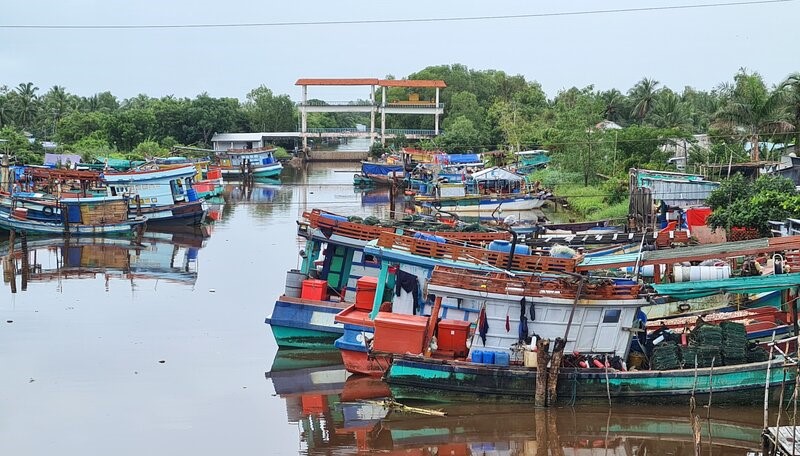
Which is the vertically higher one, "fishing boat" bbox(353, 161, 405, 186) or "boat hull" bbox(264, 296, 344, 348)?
"fishing boat" bbox(353, 161, 405, 186)

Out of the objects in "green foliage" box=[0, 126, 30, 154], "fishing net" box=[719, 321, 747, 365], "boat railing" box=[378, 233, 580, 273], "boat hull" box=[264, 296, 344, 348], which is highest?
"green foliage" box=[0, 126, 30, 154]

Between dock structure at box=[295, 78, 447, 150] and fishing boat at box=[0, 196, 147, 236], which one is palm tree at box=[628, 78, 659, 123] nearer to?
dock structure at box=[295, 78, 447, 150]

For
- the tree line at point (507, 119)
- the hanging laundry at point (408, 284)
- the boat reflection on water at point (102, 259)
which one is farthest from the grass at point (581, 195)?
the hanging laundry at point (408, 284)

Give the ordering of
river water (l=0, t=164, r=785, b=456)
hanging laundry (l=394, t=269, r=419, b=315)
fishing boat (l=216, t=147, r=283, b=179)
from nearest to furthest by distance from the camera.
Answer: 1. river water (l=0, t=164, r=785, b=456)
2. hanging laundry (l=394, t=269, r=419, b=315)
3. fishing boat (l=216, t=147, r=283, b=179)

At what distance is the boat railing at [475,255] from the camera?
658 inches

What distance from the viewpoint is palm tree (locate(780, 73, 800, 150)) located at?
34469 mm

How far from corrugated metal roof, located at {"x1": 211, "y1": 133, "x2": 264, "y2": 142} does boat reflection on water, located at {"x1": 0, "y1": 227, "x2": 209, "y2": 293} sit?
139 feet

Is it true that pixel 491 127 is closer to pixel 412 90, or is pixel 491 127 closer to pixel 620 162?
pixel 412 90

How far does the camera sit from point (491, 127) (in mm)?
73812

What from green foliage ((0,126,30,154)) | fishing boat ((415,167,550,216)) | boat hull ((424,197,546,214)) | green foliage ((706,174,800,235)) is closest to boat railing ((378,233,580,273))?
green foliage ((706,174,800,235))

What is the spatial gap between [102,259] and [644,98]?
42.3 m

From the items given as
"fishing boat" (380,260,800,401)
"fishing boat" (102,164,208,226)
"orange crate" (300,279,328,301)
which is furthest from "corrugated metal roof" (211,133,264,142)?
"fishing boat" (380,260,800,401)

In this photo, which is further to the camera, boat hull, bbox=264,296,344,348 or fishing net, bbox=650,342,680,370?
boat hull, bbox=264,296,344,348

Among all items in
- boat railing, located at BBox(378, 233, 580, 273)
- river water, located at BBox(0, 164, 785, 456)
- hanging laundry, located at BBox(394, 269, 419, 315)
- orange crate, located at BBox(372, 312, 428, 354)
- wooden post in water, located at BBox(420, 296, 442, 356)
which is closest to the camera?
river water, located at BBox(0, 164, 785, 456)
